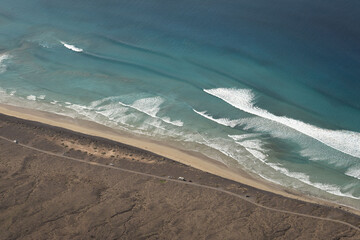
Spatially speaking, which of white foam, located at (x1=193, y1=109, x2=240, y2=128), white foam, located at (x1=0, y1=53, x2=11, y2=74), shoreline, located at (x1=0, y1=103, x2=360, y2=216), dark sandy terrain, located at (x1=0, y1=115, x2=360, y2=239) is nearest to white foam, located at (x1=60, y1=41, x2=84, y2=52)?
white foam, located at (x1=0, y1=53, x2=11, y2=74)

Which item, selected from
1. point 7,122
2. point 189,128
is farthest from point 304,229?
point 7,122

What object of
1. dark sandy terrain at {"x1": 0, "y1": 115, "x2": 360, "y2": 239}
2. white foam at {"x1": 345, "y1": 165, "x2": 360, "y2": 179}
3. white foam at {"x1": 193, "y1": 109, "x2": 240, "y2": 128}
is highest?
white foam at {"x1": 193, "y1": 109, "x2": 240, "y2": 128}

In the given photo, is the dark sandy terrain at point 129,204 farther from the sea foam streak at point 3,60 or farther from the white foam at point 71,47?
the white foam at point 71,47

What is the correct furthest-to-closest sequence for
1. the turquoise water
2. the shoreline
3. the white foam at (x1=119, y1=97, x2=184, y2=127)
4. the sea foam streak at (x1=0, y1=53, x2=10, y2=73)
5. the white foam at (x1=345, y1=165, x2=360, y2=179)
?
the sea foam streak at (x1=0, y1=53, x2=10, y2=73) → the white foam at (x1=119, y1=97, x2=184, y2=127) → the turquoise water → the white foam at (x1=345, y1=165, x2=360, y2=179) → the shoreline

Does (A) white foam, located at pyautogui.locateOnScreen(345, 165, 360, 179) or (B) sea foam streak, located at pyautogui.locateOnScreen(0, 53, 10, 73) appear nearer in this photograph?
(A) white foam, located at pyautogui.locateOnScreen(345, 165, 360, 179)

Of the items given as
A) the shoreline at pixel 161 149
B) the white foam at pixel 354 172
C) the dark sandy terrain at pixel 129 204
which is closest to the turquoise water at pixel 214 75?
the white foam at pixel 354 172

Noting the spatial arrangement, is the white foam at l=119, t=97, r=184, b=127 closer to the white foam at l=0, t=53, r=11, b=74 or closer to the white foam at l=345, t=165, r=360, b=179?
the white foam at l=345, t=165, r=360, b=179

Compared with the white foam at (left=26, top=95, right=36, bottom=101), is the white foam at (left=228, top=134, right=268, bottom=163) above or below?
above
